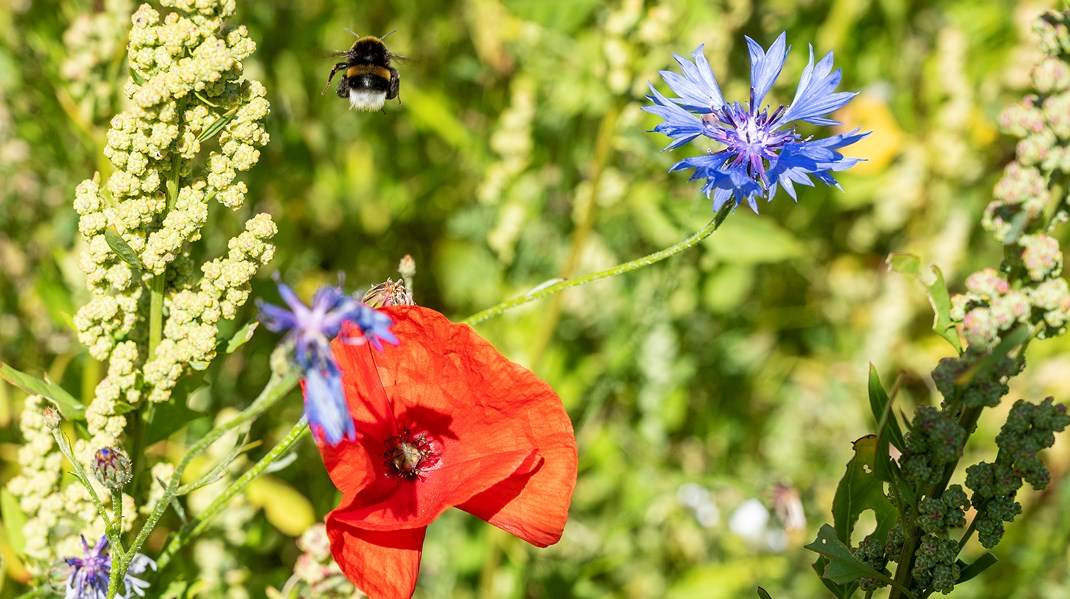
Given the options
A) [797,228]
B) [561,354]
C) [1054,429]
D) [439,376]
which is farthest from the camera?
[797,228]

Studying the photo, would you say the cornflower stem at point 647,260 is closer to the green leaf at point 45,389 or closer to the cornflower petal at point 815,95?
the cornflower petal at point 815,95

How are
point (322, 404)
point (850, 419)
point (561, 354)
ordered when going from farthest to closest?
point (850, 419) → point (561, 354) → point (322, 404)

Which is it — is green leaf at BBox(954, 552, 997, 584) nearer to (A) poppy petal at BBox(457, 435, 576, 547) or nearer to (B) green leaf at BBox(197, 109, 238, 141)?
(A) poppy petal at BBox(457, 435, 576, 547)

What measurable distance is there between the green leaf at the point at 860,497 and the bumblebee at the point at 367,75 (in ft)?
3.57

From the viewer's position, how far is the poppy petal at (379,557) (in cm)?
122

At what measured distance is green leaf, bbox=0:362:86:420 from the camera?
4.04 ft

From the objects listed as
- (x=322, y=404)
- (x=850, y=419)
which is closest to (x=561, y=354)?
Result: (x=850, y=419)

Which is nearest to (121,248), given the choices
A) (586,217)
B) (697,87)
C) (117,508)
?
(117,508)

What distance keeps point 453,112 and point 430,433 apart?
5.60 ft

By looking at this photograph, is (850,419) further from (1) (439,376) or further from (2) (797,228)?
(1) (439,376)

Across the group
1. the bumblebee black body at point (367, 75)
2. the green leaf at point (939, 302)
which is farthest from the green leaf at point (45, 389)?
the green leaf at point (939, 302)

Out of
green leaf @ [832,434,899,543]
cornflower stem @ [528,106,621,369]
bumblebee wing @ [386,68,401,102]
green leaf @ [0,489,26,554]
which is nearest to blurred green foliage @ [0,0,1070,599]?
cornflower stem @ [528,106,621,369]

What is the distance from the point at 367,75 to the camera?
190 cm

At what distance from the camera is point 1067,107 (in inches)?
47.3
